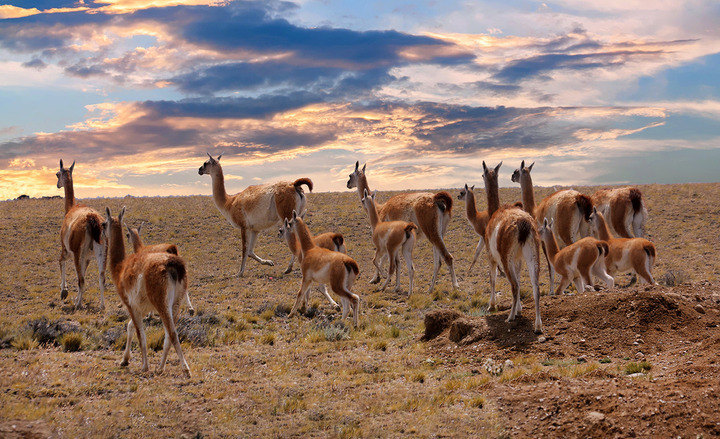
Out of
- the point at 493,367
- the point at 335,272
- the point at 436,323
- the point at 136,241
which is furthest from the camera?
the point at 136,241

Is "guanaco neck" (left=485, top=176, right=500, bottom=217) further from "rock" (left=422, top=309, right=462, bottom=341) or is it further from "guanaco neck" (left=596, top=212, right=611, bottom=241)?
"guanaco neck" (left=596, top=212, right=611, bottom=241)

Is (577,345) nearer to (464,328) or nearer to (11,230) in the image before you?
(464,328)

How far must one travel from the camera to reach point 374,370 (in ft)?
31.1

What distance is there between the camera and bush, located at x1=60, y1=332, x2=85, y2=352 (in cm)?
1114

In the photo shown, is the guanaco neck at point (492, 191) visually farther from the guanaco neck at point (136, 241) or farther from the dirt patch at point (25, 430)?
the dirt patch at point (25, 430)

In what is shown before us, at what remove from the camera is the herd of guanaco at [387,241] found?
907 cm

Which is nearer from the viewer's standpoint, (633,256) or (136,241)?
(136,241)

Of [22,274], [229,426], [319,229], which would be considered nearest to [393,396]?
[229,426]

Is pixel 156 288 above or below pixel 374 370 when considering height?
above

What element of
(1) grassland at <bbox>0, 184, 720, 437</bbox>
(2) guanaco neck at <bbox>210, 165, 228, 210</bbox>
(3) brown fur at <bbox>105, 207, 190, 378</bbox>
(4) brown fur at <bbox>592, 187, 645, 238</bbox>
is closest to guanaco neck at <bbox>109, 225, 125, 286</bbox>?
(3) brown fur at <bbox>105, 207, 190, 378</bbox>

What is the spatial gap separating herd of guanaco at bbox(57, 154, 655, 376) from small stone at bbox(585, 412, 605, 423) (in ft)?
11.6

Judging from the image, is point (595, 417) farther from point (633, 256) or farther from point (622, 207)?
point (622, 207)

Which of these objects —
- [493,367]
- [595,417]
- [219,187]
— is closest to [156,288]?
[493,367]

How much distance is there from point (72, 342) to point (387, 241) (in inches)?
324
